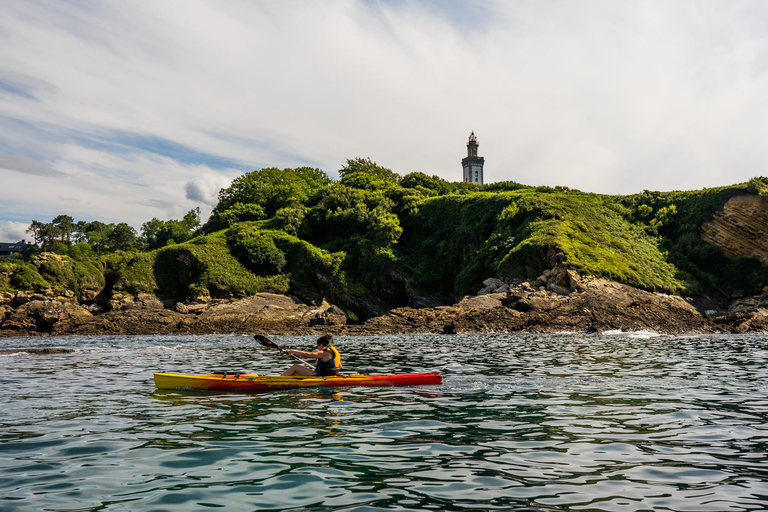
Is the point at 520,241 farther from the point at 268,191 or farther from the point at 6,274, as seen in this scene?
the point at 6,274

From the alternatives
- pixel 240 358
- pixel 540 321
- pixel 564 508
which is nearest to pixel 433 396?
pixel 564 508

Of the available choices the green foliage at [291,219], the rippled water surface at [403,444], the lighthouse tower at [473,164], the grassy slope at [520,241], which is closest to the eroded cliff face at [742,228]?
the grassy slope at [520,241]

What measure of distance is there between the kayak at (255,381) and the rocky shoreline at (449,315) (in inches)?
874

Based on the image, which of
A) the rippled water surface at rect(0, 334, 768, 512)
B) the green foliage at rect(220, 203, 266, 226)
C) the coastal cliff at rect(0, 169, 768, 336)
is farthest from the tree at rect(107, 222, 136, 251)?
the rippled water surface at rect(0, 334, 768, 512)

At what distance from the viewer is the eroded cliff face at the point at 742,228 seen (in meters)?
52.3

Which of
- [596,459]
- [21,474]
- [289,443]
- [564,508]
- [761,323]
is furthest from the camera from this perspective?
[761,323]

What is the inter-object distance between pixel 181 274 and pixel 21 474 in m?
51.7

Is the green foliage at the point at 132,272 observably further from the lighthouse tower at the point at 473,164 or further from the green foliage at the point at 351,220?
the lighthouse tower at the point at 473,164

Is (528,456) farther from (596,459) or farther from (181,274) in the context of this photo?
(181,274)

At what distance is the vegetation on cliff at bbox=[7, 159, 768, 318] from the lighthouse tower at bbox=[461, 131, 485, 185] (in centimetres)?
6509

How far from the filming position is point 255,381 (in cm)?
1252

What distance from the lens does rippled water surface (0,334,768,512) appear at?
5250 millimetres

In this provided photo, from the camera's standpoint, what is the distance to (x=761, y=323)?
3416 centimetres

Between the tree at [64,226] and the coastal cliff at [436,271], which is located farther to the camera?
the tree at [64,226]
